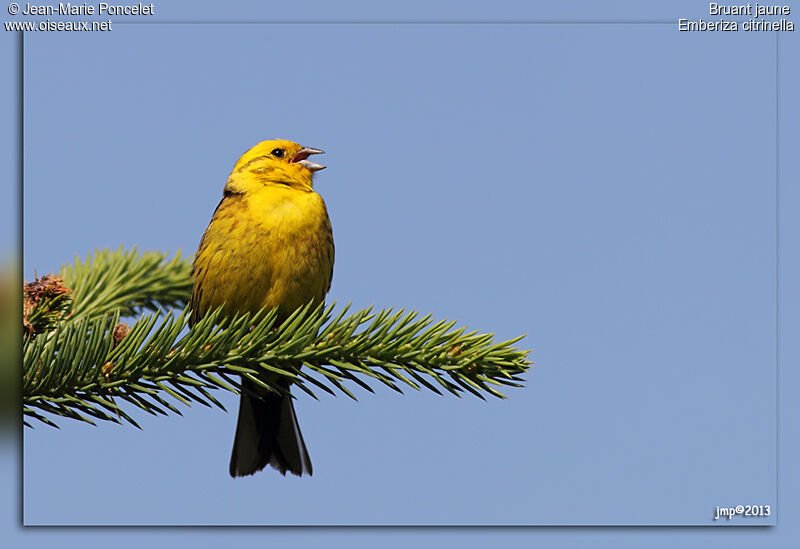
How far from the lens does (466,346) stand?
10.2ft

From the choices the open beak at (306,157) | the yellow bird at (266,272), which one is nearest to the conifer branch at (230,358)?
the yellow bird at (266,272)

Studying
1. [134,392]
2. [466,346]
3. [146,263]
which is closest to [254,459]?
[146,263]

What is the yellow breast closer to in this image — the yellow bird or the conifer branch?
the yellow bird

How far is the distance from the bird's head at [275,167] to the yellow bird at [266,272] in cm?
22

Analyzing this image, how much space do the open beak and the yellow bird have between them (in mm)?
431

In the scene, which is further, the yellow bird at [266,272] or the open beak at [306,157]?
the open beak at [306,157]

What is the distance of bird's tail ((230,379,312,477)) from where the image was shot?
4395mm

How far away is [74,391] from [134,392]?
0.65 ft

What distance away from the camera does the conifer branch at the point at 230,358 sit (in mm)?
2984

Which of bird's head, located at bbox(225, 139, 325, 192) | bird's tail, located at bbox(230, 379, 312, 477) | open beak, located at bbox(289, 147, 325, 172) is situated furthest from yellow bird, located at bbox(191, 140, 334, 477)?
open beak, located at bbox(289, 147, 325, 172)

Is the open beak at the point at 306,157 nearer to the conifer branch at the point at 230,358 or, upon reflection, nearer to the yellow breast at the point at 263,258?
the yellow breast at the point at 263,258

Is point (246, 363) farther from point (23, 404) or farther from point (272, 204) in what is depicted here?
point (272, 204)

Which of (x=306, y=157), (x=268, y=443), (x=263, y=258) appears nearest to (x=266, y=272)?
(x=263, y=258)

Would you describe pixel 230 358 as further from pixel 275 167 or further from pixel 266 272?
pixel 275 167
